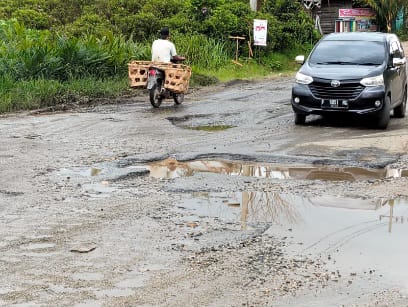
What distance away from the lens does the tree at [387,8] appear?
40.9 meters

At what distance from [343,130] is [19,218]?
777cm

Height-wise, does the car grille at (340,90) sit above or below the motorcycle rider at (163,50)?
below

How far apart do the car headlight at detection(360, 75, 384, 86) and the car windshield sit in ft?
2.34

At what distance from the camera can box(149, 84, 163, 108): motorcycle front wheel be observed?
53.5 feet

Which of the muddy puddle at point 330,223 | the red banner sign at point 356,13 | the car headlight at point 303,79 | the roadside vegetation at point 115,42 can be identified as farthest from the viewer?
the red banner sign at point 356,13

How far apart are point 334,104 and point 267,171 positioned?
165 inches

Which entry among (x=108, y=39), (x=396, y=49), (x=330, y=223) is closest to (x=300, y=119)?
(x=396, y=49)

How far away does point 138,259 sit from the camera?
6.11m

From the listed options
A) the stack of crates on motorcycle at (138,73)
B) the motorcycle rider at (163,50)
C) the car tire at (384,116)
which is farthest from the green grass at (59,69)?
the car tire at (384,116)

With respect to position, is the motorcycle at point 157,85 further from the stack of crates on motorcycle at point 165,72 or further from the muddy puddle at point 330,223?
the muddy puddle at point 330,223

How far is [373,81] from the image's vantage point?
13422mm

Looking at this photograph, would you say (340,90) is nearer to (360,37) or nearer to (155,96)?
(360,37)

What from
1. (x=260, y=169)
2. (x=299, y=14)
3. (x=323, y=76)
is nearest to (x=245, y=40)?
(x=299, y=14)

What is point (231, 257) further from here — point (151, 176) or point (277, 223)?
point (151, 176)
